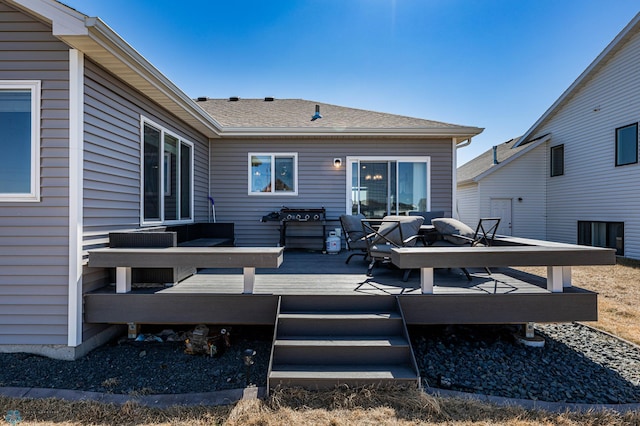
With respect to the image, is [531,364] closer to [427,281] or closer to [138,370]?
[427,281]

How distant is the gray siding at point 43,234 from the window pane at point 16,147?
0.17 m

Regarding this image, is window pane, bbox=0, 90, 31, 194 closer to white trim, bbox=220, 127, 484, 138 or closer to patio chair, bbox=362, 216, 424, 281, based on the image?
white trim, bbox=220, 127, 484, 138

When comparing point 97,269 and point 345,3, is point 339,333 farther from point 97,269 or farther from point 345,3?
point 345,3

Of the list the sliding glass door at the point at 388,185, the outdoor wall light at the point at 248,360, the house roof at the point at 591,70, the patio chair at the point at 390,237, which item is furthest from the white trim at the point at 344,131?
the house roof at the point at 591,70

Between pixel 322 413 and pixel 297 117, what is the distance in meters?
6.57

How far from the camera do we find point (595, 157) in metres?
9.75

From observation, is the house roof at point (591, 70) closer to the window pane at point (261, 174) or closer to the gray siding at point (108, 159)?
the window pane at point (261, 174)

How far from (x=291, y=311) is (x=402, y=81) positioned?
8957 millimetres

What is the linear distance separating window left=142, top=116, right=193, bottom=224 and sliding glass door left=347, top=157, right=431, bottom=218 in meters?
3.42

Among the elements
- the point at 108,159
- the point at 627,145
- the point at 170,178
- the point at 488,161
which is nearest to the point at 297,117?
the point at 170,178

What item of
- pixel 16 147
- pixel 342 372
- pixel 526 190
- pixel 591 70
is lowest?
pixel 342 372

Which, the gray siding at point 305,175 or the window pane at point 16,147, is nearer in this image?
the window pane at point 16,147

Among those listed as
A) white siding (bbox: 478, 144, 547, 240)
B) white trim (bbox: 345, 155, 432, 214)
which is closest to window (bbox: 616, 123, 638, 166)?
white siding (bbox: 478, 144, 547, 240)

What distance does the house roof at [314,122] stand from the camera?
21.2 ft
